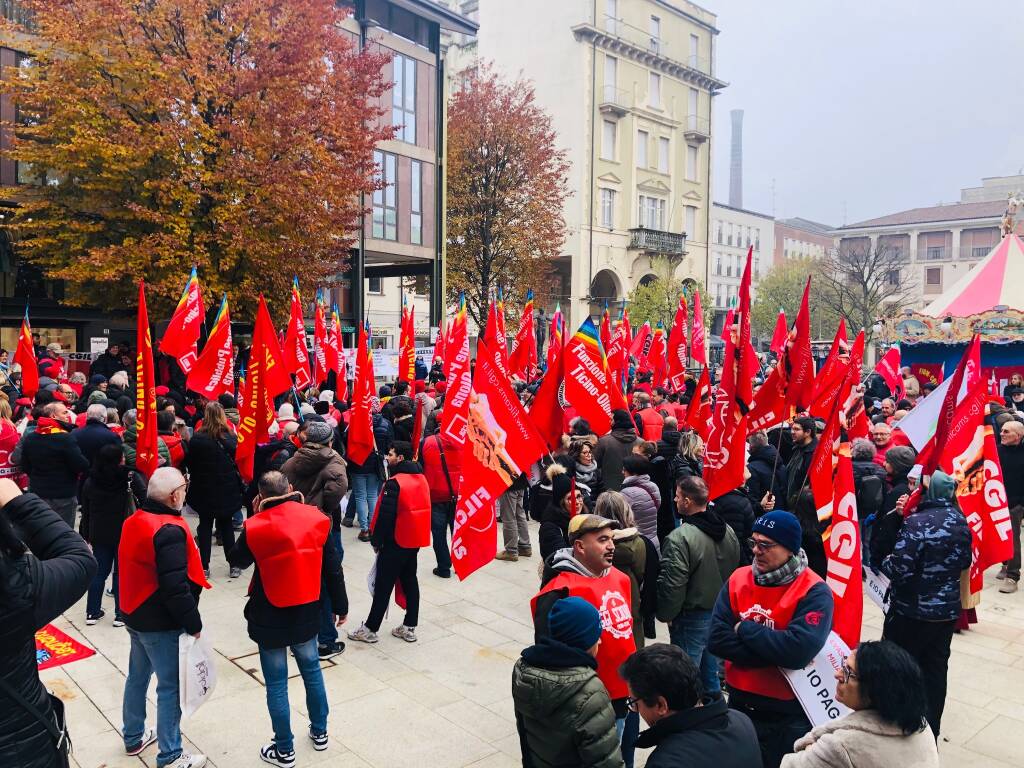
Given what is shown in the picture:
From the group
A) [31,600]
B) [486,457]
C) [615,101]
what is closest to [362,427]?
[486,457]

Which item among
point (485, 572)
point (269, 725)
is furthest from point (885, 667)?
point (485, 572)

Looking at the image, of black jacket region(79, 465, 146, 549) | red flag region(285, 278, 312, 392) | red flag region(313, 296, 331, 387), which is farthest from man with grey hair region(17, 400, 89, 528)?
red flag region(313, 296, 331, 387)

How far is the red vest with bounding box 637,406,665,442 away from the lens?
11172mm

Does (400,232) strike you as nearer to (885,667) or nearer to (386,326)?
(386,326)

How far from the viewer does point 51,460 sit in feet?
26.2

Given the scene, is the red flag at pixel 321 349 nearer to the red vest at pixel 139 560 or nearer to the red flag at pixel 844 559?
the red vest at pixel 139 560

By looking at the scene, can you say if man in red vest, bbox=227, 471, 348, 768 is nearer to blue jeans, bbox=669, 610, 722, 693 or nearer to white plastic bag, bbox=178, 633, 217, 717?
white plastic bag, bbox=178, 633, 217, 717

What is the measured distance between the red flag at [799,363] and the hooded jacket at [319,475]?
491 cm

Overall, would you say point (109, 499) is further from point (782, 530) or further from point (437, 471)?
point (782, 530)

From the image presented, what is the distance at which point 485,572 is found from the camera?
30.4 ft

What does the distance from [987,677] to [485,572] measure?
4.94 metres

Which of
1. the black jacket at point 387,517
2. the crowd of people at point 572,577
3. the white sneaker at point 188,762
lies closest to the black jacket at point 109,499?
the crowd of people at point 572,577

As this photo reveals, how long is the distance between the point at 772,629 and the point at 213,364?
8562mm

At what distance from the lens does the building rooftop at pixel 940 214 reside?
71.2 meters
